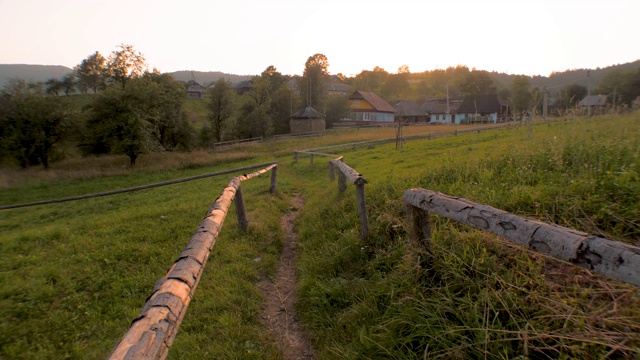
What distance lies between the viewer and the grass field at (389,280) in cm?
205

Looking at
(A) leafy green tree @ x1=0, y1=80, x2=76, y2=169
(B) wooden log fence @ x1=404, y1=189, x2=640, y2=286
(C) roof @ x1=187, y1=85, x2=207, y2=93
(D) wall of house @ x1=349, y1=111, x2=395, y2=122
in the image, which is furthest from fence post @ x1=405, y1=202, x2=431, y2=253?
(C) roof @ x1=187, y1=85, x2=207, y2=93

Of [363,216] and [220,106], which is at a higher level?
[220,106]

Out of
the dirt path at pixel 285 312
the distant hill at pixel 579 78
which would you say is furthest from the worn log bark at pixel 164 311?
the distant hill at pixel 579 78

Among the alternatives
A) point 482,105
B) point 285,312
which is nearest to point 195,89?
point 482,105

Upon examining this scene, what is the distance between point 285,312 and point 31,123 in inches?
1339

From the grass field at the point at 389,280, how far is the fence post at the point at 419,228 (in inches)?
3.5

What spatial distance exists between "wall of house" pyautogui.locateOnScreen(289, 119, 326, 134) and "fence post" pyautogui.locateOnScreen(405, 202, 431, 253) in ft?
138

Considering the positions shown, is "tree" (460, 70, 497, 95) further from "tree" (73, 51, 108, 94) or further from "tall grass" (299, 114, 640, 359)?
"tree" (73, 51, 108, 94)

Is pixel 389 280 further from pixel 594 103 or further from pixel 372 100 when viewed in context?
pixel 372 100

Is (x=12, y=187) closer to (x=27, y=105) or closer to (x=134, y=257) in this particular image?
(x=27, y=105)

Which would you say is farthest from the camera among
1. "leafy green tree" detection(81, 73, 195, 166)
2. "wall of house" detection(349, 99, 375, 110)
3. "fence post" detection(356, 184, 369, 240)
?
"wall of house" detection(349, 99, 375, 110)

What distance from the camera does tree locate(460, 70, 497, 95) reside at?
73375mm

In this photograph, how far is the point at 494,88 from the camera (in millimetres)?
73062

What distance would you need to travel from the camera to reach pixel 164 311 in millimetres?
1716
